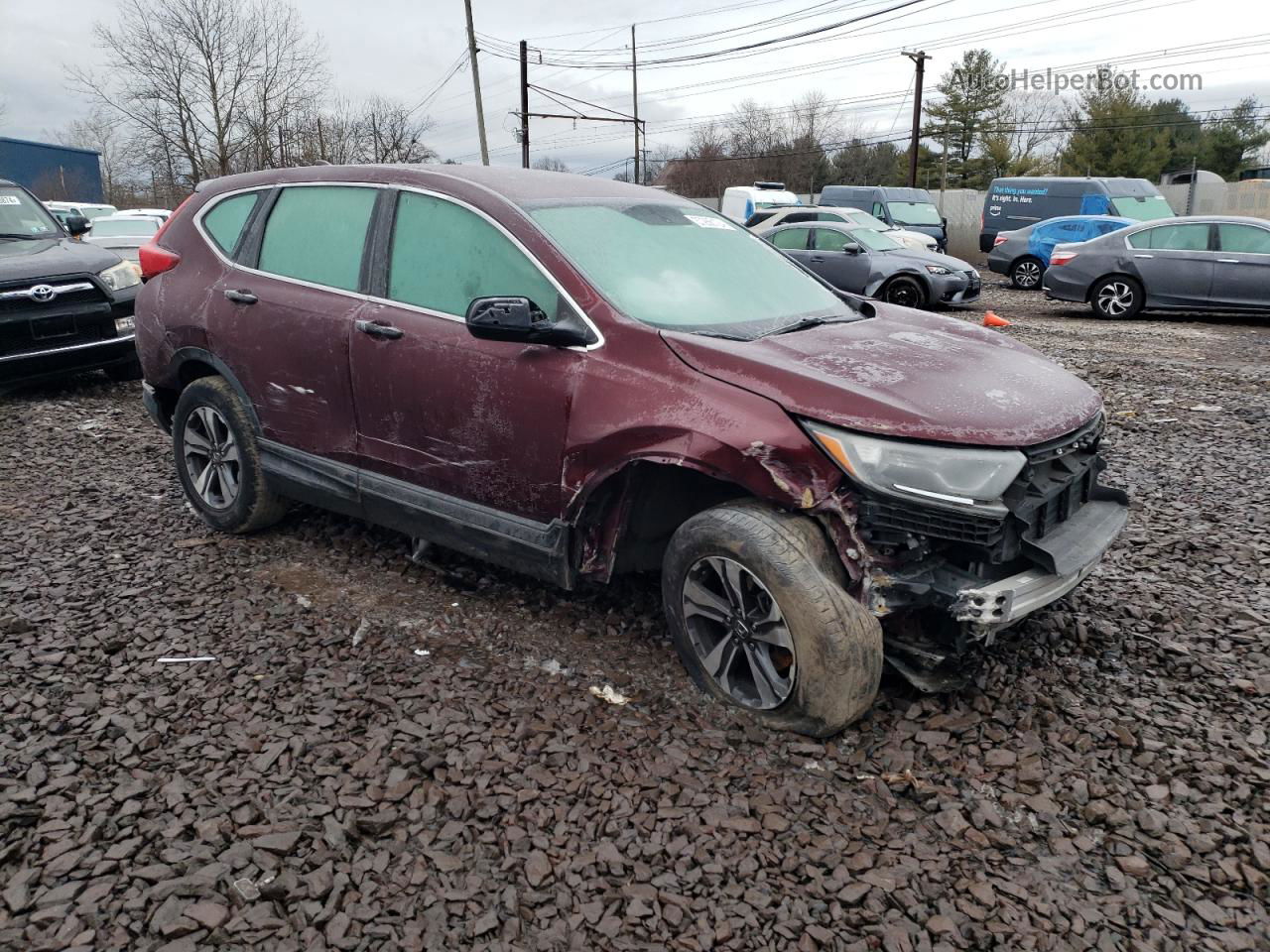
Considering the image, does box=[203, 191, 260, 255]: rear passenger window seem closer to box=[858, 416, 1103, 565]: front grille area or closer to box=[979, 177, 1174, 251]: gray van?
box=[858, 416, 1103, 565]: front grille area

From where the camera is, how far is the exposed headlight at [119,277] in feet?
25.9

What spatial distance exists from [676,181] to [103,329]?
200 ft

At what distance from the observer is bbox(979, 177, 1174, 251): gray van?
2141cm

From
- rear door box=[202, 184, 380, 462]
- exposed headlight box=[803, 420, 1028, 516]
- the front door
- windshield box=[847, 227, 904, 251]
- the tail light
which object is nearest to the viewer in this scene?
exposed headlight box=[803, 420, 1028, 516]

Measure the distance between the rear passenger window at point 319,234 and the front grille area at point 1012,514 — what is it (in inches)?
94.6

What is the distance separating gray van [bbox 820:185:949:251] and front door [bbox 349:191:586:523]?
21.7 m

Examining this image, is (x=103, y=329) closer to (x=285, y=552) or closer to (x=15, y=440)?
(x=15, y=440)

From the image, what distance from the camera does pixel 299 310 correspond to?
403 centimetres

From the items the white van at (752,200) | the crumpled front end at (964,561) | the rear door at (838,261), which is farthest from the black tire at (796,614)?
the white van at (752,200)

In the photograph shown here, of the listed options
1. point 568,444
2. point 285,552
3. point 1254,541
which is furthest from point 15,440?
point 1254,541

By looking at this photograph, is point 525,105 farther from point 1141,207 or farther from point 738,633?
point 738,633

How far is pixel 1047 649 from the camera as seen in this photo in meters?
3.59

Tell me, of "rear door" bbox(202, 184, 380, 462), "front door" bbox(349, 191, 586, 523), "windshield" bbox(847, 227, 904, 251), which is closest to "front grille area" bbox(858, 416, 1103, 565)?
"front door" bbox(349, 191, 586, 523)

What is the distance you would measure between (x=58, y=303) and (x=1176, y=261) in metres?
13.3
